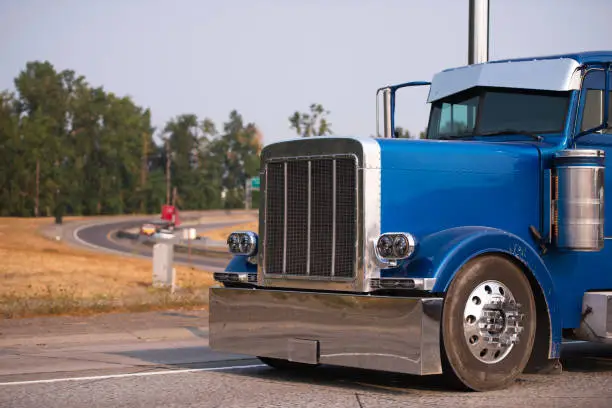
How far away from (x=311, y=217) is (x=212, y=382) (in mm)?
1594

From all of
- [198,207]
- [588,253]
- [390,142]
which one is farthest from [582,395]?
[198,207]

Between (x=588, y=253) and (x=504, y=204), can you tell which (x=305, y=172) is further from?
(x=588, y=253)

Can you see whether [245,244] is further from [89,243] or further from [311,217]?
[89,243]

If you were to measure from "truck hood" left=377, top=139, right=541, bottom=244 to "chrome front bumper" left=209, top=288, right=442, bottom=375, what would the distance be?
28.8 inches

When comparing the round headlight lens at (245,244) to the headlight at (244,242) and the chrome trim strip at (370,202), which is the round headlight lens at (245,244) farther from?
the chrome trim strip at (370,202)

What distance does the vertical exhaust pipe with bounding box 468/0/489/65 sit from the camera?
1345 cm

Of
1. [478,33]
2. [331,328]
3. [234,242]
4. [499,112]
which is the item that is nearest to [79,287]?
[478,33]

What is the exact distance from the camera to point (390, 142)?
26.8 ft

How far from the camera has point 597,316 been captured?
864cm

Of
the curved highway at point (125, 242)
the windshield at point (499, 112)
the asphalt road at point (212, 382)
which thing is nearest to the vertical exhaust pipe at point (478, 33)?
the windshield at point (499, 112)

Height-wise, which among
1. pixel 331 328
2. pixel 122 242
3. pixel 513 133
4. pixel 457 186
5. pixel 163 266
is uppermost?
pixel 513 133

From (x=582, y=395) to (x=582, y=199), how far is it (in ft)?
5.44

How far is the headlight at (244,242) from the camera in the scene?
8.97 meters

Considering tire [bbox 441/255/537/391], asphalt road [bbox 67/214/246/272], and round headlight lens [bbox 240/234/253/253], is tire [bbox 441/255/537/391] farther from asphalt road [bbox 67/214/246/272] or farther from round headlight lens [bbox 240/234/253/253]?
asphalt road [bbox 67/214/246/272]
